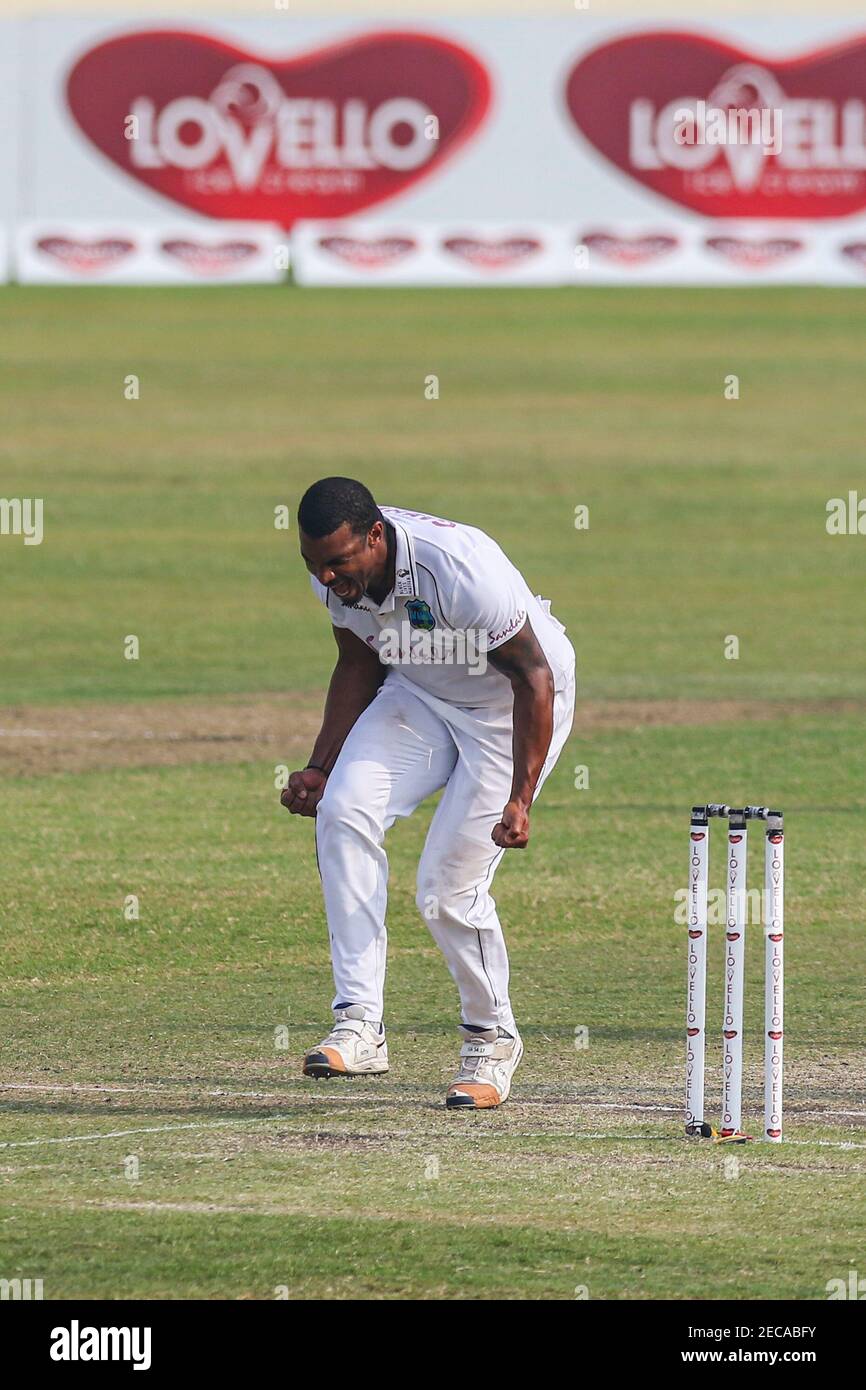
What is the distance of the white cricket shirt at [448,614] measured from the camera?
29.1 feet

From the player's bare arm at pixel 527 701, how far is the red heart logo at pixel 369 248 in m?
42.9

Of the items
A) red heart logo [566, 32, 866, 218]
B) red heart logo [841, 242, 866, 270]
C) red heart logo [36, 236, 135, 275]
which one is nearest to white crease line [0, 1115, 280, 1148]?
red heart logo [566, 32, 866, 218]

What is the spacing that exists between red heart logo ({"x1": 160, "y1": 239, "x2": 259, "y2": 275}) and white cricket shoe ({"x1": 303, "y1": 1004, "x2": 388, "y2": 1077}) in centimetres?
4317

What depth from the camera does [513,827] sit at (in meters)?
8.80

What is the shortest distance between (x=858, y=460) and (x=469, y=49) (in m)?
18.0

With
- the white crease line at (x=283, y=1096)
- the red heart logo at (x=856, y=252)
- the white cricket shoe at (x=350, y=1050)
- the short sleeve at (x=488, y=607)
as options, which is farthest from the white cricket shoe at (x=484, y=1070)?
the red heart logo at (x=856, y=252)

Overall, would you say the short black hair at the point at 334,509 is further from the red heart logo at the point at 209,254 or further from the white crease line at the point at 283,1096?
the red heart logo at the point at 209,254

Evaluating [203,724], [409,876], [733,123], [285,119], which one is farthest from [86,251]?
[409,876]

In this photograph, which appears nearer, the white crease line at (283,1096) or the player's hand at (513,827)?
the player's hand at (513,827)

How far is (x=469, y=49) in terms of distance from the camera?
4984cm

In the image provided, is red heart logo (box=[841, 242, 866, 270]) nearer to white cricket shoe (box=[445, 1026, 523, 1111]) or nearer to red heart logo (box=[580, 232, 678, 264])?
red heart logo (box=[580, 232, 678, 264])

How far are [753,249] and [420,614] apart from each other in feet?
142

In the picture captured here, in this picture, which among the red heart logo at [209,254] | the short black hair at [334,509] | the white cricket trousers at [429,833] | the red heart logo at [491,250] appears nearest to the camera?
the short black hair at [334,509]

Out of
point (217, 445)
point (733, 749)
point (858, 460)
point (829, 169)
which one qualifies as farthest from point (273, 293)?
point (733, 749)
